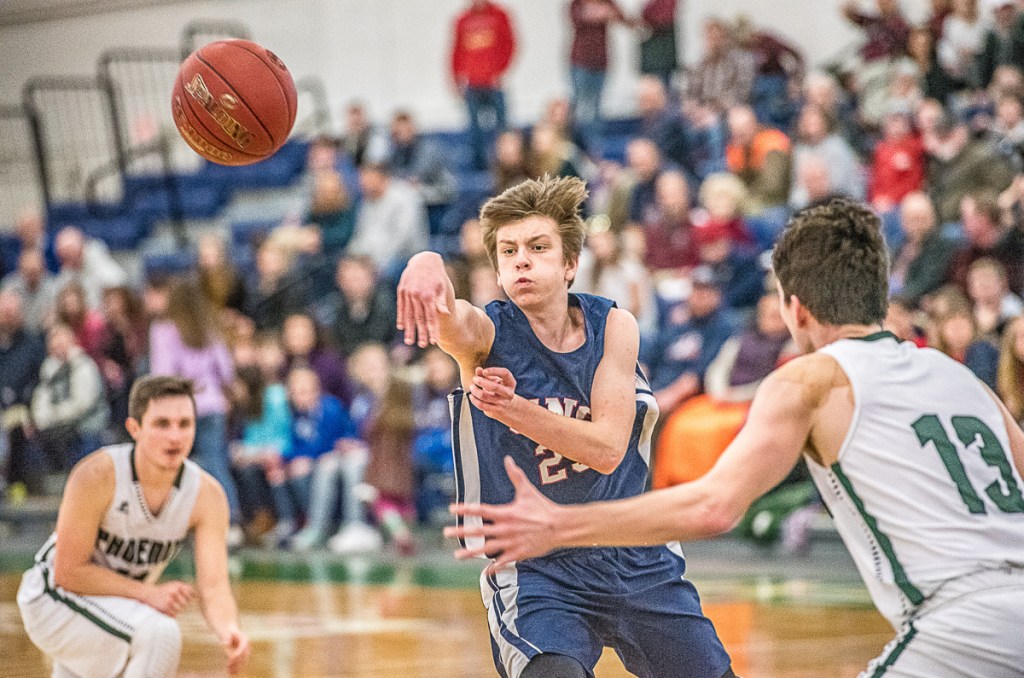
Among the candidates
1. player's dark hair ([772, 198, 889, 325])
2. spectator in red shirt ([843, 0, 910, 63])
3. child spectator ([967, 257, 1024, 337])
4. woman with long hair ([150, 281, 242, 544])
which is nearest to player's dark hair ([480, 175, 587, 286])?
player's dark hair ([772, 198, 889, 325])

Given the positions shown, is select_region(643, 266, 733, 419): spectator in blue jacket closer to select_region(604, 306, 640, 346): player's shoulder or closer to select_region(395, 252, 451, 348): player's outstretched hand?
select_region(604, 306, 640, 346): player's shoulder

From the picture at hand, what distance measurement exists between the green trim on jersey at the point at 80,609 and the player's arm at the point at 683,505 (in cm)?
219

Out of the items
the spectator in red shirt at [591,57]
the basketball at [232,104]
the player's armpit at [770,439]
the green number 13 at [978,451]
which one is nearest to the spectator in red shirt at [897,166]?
the spectator in red shirt at [591,57]

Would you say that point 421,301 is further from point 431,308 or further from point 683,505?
point 683,505

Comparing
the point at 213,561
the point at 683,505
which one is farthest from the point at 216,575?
the point at 683,505

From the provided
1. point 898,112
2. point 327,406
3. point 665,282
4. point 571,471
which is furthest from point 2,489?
point 571,471

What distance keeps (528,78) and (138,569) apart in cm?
1151

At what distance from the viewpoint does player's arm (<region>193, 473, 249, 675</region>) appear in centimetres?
468

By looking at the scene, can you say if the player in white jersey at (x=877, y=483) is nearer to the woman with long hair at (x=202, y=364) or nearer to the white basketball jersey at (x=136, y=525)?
the white basketball jersey at (x=136, y=525)

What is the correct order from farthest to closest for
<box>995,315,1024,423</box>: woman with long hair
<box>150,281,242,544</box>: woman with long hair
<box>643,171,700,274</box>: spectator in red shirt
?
<box>643,171,700,274</box>: spectator in red shirt < <box>150,281,242,544</box>: woman with long hair < <box>995,315,1024,423</box>: woman with long hair

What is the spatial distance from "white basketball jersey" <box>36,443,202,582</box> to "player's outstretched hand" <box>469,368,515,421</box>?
6.17ft

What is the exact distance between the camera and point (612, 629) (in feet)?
12.6

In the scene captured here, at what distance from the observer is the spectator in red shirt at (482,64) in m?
13.0

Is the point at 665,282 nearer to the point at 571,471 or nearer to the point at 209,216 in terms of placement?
the point at 571,471
